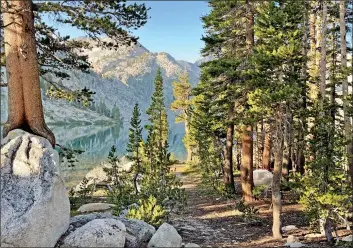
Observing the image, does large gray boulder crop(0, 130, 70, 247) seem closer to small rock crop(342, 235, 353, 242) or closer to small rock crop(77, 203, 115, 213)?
small rock crop(342, 235, 353, 242)

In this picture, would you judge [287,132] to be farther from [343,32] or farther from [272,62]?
[343,32]

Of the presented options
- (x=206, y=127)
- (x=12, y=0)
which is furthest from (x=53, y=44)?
(x=206, y=127)

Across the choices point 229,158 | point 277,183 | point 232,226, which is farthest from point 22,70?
point 229,158

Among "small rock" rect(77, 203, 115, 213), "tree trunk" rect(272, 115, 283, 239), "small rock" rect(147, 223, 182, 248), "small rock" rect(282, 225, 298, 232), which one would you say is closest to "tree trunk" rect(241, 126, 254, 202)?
"small rock" rect(282, 225, 298, 232)

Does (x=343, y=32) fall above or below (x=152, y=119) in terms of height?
above

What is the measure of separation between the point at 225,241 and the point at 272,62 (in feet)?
22.1

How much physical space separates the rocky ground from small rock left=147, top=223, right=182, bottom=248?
2.40 m

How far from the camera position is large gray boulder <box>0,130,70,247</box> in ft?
26.7

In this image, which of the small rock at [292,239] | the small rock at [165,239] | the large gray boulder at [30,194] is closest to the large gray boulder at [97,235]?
the large gray boulder at [30,194]

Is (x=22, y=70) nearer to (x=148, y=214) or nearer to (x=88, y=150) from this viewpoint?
(x=148, y=214)

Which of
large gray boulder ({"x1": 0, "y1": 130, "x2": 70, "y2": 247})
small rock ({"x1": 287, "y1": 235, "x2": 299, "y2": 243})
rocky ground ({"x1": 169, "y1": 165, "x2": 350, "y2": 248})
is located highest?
large gray boulder ({"x1": 0, "y1": 130, "x2": 70, "y2": 247})

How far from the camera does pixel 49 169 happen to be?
29.4 ft

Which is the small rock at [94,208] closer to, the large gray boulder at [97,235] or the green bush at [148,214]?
the green bush at [148,214]

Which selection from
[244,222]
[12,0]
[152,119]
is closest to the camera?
[12,0]
